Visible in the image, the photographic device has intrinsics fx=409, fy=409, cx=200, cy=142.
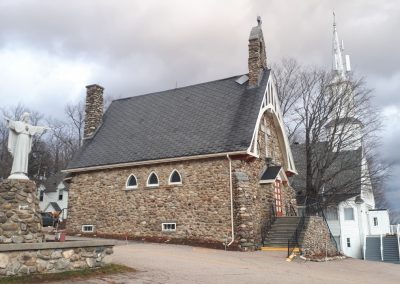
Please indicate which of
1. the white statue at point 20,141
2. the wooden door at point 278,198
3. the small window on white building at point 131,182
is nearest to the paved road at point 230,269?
the white statue at point 20,141

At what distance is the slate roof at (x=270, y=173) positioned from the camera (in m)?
20.2

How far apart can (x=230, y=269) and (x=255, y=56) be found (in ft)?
42.2

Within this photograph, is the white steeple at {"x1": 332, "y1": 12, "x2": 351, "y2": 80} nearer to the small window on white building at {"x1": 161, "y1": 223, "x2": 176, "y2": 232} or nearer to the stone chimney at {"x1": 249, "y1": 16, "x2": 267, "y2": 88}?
the stone chimney at {"x1": 249, "y1": 16, "x2": 267, "y2": 88}

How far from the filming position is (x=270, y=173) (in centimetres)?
2053

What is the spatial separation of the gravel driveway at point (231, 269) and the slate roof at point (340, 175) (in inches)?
466

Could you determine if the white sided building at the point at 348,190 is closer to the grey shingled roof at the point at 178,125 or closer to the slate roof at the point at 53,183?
the grey shingled roof at the point at 178,125

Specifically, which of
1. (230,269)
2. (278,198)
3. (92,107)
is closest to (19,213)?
(230,269)

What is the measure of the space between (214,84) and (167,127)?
13.0ft

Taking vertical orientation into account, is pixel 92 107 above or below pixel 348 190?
above

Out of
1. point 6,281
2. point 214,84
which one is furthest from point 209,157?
point 6,281

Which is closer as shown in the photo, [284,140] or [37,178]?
[284,140]

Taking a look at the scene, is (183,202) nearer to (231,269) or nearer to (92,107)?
(231,269)

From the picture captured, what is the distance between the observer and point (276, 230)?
1927cm

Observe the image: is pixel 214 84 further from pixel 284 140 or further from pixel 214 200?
pixel 214 200
